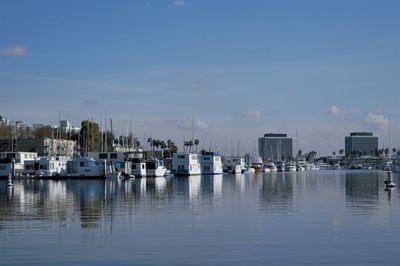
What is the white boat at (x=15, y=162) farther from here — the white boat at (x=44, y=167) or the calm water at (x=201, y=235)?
the calm water at (x=201, y=235)

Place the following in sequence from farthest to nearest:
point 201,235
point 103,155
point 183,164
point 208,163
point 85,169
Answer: point 208,163
point 183,164
point 103,155
point 85,169
point 201,235

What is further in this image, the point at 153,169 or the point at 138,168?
the point at 153,169

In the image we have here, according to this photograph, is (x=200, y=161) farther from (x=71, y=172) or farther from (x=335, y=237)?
(x=335, y=237)

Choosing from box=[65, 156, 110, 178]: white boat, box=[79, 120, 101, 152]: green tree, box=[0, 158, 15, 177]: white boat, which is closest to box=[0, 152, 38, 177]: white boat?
box=[0, 158, 15, 177]: white boat

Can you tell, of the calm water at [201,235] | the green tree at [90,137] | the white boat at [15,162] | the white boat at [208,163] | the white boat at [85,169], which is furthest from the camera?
the green tree at [90,137]

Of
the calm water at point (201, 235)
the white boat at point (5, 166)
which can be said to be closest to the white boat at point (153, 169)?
the white boat at point (5, 166)

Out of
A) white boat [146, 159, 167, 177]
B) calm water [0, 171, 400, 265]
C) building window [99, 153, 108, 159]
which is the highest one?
building window [99, 153, 108, 159]

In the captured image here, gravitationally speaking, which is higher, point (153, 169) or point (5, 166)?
point (5, 166)

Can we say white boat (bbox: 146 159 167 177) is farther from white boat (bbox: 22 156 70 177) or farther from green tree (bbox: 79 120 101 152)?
green tree (bbox: 79 120 101 152)

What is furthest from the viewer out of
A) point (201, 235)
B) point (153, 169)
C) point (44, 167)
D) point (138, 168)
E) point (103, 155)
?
point (103, 155)

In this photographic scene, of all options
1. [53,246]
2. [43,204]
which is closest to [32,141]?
[43,204]

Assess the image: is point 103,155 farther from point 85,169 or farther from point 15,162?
point 15,162

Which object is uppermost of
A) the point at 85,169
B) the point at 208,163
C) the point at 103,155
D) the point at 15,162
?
the point at 103,155

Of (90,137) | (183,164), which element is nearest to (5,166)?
(183,164)
